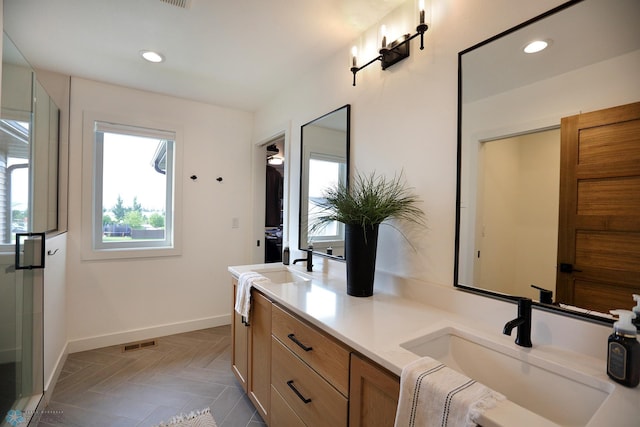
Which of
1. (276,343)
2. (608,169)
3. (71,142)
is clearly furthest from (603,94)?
(71,142)

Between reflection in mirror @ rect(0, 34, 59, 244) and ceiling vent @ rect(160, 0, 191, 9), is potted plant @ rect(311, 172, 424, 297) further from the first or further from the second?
reflection in mirror @ rect(0, 34, 59, 244)

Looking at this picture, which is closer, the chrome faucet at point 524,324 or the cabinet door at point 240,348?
the chrome faucet at point 524,324

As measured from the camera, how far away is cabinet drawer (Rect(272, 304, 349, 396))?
43.8 inches

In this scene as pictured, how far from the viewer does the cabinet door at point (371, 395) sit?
0.91m

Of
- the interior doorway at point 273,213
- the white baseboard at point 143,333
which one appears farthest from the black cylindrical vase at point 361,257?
the interior doorway at point 273,213

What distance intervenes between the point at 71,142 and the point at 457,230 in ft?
10.7

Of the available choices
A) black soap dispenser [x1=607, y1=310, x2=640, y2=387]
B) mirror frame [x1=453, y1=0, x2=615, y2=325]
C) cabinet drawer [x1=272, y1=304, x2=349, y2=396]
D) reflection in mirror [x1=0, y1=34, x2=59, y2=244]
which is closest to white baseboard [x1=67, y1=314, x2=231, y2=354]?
reflection in mirror [x1=0, y1=34, x2=59, y2=244]

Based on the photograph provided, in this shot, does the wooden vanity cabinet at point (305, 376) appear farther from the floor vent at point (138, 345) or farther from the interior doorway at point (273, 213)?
the interior doorway at point (273, 213)

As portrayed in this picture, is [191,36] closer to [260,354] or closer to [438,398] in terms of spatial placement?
[260,354]

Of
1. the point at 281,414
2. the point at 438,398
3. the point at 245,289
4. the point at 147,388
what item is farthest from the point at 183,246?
the point at 438,398

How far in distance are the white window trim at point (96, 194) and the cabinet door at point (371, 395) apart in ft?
8.93

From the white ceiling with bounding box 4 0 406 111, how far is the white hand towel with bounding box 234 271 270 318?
154cm

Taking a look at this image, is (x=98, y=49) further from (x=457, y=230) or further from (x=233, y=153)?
(x=457, y=230)

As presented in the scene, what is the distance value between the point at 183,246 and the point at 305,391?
241 cm
